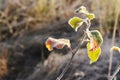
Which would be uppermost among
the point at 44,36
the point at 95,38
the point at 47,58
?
the point at 44,36

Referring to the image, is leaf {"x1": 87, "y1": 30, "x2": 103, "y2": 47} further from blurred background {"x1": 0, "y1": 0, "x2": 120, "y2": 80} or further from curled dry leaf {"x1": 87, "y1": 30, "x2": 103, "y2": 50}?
blurred background {"x1": 0, "y1": 0, "x2": 120, "y2": 80}

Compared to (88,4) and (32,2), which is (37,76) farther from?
(32,2)

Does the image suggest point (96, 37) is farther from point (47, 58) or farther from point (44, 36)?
point (44, 36)

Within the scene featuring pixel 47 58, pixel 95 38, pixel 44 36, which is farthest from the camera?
pixel 44 36

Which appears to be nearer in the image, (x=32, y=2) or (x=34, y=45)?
(x=34, y=45)

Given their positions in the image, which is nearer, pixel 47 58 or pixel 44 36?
pixel 47 58

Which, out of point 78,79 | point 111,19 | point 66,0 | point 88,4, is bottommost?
point 78,79

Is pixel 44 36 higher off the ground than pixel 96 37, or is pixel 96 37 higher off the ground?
pixel 44 36

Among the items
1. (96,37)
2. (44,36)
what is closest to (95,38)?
(96,37)

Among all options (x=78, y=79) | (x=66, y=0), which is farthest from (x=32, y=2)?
(x=78, y=79)
